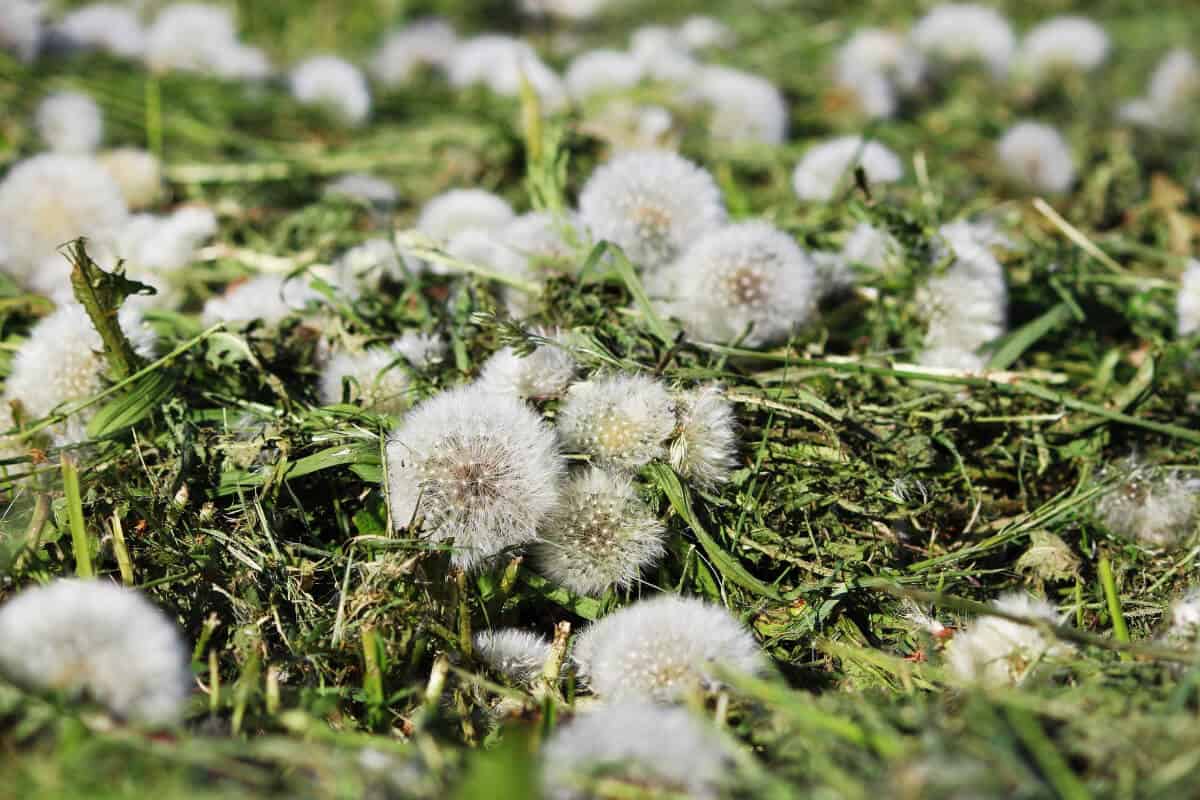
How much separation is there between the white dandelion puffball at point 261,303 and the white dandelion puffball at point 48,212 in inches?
20.0

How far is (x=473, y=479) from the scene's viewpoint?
1.77 m

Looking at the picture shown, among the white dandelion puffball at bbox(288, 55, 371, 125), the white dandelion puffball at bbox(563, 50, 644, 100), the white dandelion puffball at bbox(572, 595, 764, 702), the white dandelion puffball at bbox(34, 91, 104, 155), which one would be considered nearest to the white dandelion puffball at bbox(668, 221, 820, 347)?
the white dandelion puffball at bbox(572, 595, 764, 702)

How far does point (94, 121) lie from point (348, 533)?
210 centimetres

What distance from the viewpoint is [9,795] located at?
1.13m

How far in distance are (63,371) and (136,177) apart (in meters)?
1.21

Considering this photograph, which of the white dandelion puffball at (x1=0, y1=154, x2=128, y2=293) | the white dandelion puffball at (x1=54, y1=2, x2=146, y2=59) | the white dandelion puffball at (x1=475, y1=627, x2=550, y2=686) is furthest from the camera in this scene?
the white dandelion puffball at (x1=54, y1=2, x2=146, y2=59)

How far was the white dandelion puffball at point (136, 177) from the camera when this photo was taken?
3010 mm

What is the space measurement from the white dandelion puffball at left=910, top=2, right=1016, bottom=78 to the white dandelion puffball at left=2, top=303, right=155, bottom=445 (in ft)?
10.8

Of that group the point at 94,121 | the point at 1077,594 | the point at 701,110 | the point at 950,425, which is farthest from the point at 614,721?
the point at 94,121

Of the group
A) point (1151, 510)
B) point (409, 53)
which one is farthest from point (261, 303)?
point (409, 53)

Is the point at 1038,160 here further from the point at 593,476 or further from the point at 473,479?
the point at 473,479

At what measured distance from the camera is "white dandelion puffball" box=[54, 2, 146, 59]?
12.7 ft

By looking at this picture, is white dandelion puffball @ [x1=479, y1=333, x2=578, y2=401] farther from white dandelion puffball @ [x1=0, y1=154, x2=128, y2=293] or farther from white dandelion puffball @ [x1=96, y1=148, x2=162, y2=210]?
white dandelion puffball @ [x1=96, y1=148, x2=162, y2=210]

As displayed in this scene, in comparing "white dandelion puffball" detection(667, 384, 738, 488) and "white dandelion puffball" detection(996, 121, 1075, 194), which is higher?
"white dandelion puffball" detection(996, 121, 1075, 194)
